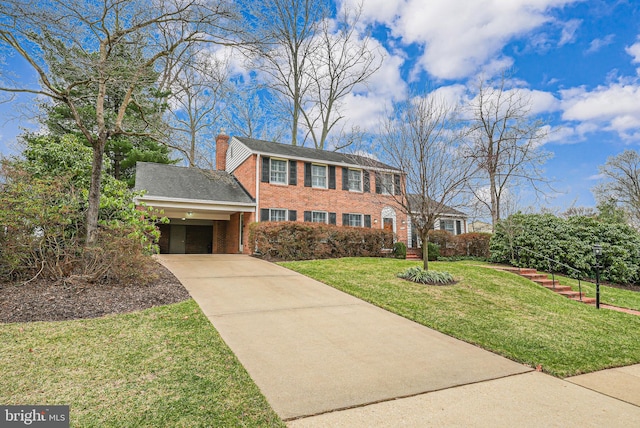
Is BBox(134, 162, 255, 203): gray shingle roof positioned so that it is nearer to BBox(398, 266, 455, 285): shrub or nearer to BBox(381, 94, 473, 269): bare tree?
BBox(381, 94, 473, 269): bare tree

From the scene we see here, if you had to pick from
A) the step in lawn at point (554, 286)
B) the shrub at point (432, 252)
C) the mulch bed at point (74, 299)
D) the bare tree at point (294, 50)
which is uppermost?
the bare tree at point (294, 50)

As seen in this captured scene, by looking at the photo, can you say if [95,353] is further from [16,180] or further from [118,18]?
[118,18]

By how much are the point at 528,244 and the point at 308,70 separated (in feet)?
63.9

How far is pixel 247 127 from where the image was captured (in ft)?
88.3

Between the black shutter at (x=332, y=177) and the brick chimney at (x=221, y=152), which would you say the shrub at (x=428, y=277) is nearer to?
the black shutter at (x=332, y=177)

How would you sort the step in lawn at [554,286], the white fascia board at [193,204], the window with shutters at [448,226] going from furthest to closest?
the window with shutters at [448,226], the white fascia board at [193,204], the step in lawn at [554,286]

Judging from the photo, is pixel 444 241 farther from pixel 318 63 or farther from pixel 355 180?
pixel 318 63

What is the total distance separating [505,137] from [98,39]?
19023mm

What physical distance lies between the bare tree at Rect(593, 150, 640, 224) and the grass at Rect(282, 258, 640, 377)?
72.3 feet

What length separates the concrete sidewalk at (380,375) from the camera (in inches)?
111

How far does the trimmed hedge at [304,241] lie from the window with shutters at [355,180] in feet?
13.1

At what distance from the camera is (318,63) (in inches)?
989

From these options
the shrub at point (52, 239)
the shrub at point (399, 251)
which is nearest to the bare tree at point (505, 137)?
the shrub at point (399, 251)

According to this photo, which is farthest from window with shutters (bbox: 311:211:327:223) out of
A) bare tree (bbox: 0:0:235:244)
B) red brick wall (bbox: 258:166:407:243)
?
bare tree (bbox: 0:0:235:244)
